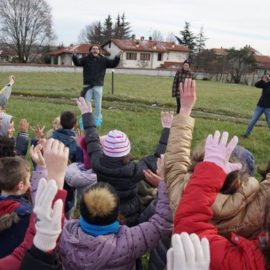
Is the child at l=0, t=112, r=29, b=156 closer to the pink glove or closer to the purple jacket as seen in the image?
the purple jacket

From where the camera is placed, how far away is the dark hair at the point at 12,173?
298cm

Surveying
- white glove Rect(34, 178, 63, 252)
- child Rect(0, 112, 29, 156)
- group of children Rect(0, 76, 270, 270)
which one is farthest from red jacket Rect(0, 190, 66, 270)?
child Rect(0, 112, 29, 156)

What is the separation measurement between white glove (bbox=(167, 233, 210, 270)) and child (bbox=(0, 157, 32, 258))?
4.52ft

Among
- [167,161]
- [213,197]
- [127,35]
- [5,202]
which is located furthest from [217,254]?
[127,35]

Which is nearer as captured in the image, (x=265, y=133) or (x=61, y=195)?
(x=61, y=195)

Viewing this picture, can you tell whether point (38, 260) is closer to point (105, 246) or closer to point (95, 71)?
point (105, 246)

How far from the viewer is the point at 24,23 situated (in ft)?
221

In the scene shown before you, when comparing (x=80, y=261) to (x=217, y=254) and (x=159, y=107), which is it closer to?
(x=217, y=254)

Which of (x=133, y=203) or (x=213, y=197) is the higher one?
(x=213, y=197)

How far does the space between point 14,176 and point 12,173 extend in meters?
0.03

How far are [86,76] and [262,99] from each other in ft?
14.2

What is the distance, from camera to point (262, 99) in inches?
399

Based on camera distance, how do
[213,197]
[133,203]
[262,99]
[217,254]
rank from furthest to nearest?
[262,99], [133,203], [213,197], [217,254]

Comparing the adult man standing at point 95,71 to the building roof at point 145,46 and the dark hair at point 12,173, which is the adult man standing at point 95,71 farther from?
the building roof at point 145,46
